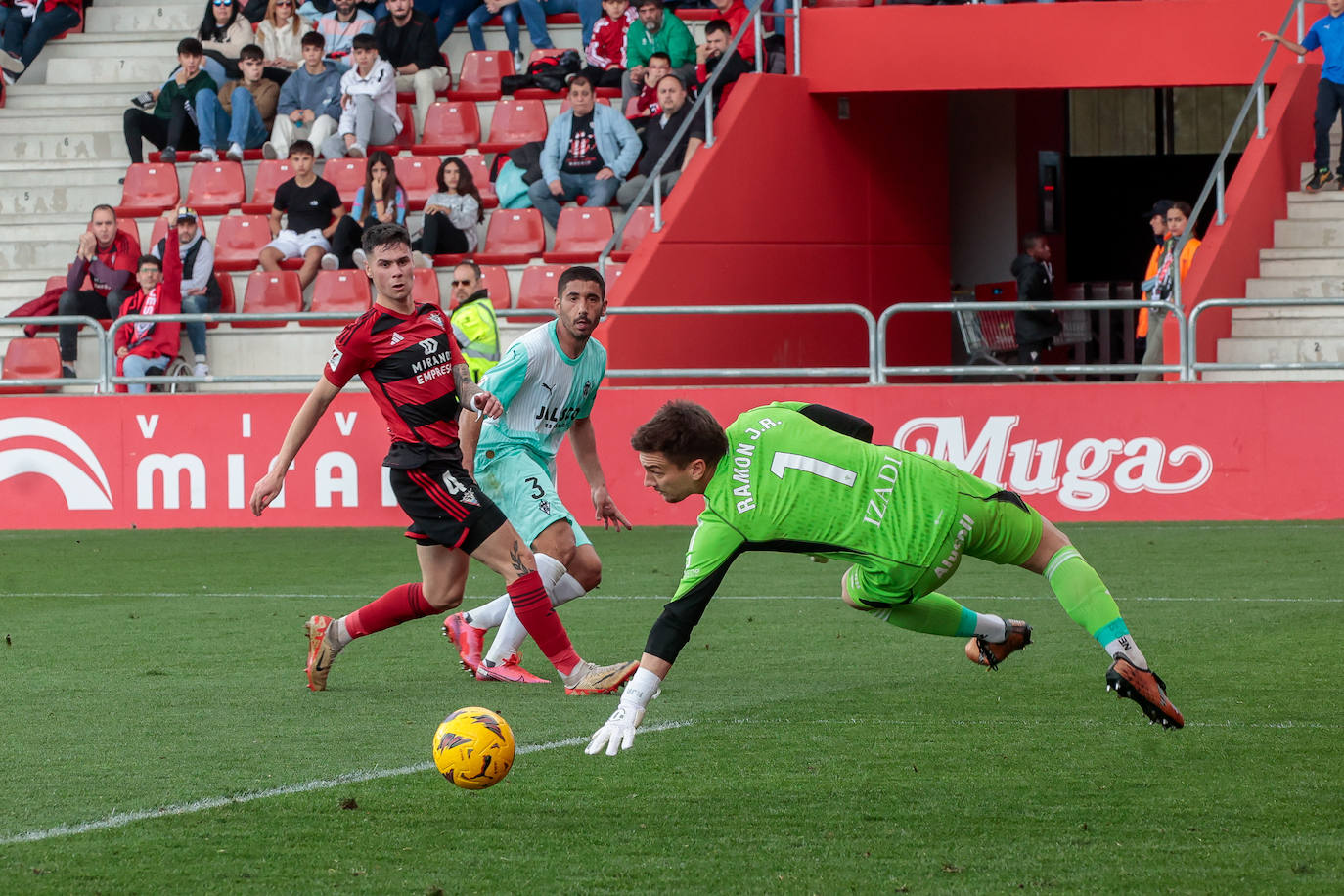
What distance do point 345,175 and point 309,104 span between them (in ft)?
4.34

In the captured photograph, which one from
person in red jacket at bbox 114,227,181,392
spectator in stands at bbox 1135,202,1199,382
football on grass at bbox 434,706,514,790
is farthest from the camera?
person in red jacket at bbox 114,227,181,392

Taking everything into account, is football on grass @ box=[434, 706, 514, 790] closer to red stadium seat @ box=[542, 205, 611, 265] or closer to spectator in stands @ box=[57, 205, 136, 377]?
red stadium seat @ box=[542, 205, 611, 265]

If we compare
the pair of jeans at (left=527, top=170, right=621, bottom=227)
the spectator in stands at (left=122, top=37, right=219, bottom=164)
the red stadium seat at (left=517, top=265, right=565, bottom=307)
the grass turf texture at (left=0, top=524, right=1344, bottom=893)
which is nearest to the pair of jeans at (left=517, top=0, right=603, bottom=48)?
the pair of jeans at (left=527, top=170, right=621, bottom=227)

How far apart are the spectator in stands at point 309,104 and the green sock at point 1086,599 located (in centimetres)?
1607

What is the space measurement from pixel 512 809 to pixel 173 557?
894cm

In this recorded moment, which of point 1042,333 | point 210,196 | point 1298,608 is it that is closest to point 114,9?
point 210,196

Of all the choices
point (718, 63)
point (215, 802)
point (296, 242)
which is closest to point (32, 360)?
point (296, 242)

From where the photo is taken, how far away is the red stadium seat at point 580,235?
1897 centimetres

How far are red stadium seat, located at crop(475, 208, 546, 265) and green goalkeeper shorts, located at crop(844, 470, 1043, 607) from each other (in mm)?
13327

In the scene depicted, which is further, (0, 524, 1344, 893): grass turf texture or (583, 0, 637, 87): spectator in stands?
(583, 0, 637, 87): spectator in stands

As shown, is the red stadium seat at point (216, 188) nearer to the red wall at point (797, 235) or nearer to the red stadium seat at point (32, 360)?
the red stadium seat at point (32, 360)

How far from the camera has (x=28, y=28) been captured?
2392 centimetres

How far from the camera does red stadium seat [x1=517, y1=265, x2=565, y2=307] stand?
18.2m

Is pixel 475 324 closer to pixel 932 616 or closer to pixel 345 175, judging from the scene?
pixel 345 175
